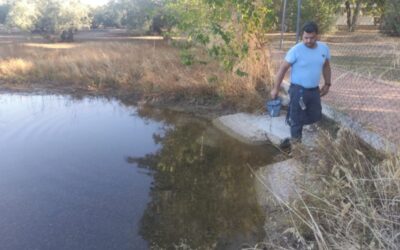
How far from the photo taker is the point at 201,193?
5676mm

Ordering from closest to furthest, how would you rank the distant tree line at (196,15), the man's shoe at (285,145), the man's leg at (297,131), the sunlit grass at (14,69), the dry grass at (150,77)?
the man's leg at (297,131), the man's shoe at (285,145), the distant tree line at (196,15), the dry grass at (150,77), the sunlit grass at (14,69)

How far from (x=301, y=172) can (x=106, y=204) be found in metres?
2.34

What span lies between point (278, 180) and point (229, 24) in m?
4.84

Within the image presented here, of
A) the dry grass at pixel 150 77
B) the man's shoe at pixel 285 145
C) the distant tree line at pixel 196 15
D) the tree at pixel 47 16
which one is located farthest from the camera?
the tree at pixel 47 16

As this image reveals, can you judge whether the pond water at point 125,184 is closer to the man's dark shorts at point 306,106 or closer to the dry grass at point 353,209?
the dry grass at point 353,209

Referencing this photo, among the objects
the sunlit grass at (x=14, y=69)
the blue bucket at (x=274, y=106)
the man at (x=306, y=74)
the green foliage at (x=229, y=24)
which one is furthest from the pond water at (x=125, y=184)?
the sunlit grass at (x=14, y=69)

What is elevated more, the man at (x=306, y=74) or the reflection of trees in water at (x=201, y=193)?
the man at (x=306, y=74)

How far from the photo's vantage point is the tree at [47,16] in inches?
1358

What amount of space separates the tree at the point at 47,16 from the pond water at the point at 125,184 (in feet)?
88.4

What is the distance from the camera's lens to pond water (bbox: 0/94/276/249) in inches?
183

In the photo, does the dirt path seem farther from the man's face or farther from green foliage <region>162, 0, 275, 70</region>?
green foliage <region>162, 0, 275, 70</region>

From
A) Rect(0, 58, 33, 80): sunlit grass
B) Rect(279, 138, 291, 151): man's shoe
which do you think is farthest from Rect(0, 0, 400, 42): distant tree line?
Rect(0, 58, 33, 80): sunlit grass

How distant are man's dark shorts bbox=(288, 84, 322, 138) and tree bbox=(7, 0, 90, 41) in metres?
30.7

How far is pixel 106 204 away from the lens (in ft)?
17.6
